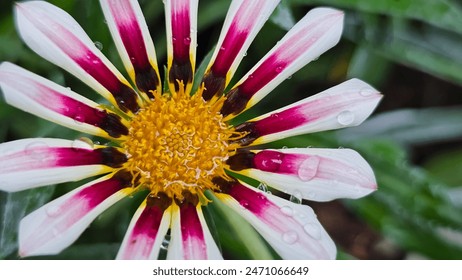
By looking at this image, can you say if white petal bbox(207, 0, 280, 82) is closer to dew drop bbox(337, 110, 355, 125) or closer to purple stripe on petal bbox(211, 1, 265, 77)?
purple stripe on petal bbox(211, 1, 265, 77)

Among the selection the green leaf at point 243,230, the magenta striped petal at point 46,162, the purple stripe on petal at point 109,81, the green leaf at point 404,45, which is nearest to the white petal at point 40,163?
the magenta striped petal at point 46,162

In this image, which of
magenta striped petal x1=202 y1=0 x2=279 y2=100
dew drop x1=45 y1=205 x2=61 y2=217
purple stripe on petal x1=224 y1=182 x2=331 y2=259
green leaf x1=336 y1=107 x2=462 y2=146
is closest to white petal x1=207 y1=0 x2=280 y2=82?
magenta striped petal x1=202 y1=0 x2=279 y2=100

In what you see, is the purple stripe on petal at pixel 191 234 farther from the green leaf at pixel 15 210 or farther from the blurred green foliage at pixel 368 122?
the green leaf at pixel 15 210

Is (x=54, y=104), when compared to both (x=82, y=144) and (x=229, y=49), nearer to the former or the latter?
(x=82, y=144)

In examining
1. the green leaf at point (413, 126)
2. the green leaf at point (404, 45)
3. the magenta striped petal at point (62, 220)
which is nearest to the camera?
the magenta striped petal at point (62, 220)

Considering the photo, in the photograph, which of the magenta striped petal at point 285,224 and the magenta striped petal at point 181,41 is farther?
the magenta striped petal at point 181,41

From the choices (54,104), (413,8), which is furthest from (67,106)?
(413,8)
